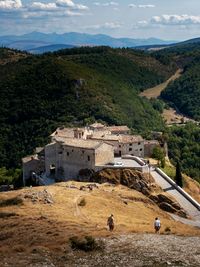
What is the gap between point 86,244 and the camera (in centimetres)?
3164

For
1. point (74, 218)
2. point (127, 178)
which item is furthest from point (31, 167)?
point (74, 218)

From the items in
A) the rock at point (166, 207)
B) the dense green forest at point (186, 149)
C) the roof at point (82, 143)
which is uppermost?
the roof at point (82, 143)

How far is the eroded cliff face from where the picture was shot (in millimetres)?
59438

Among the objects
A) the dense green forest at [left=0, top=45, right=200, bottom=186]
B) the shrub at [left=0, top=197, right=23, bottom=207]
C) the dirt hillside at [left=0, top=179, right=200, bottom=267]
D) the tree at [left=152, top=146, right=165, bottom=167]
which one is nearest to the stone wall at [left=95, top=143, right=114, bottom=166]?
the dirt hillside at [left=0, top=179, right=200, bottom=267]

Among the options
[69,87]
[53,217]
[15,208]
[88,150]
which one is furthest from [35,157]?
[69,87]

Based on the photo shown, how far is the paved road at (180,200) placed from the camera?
186 ft

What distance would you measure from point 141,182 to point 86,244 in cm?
3146

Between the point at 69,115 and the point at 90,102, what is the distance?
10559 mm

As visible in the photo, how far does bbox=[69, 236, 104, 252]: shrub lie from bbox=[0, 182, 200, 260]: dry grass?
2.48ft

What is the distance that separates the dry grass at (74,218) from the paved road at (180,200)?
3063 mm

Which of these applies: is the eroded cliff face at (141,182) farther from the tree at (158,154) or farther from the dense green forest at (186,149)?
the dense green forest at (186,149)

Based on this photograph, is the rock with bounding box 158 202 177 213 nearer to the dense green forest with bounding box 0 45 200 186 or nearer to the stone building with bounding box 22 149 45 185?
the stone building with bounding box 22 149 45 185

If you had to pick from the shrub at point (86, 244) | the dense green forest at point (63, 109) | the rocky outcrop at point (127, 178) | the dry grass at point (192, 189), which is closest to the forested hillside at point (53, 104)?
the dense green forest at point (63, 109)

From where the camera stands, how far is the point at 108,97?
162 m
